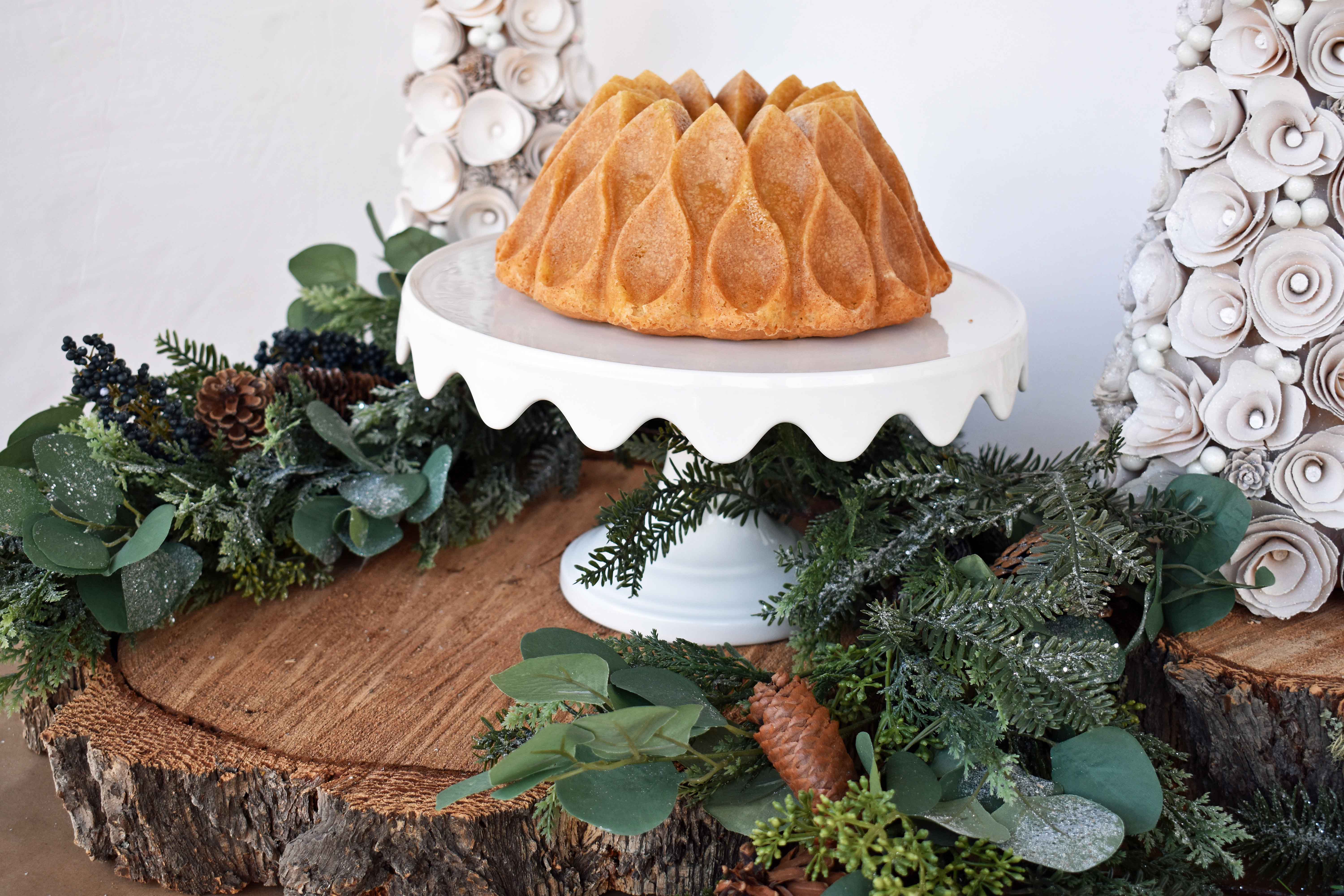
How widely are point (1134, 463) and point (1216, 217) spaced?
0.20 meters

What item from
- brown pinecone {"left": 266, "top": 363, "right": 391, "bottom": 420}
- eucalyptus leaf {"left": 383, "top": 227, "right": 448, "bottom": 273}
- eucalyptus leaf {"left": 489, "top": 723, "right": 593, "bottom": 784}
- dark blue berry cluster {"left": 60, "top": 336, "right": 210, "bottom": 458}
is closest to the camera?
eucalyptus leaf {"left": 489, "top": 723, "right": 593, "bottom": 784}

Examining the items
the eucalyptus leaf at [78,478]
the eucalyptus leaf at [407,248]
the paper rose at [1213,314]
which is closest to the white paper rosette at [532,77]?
the eucalyptus leaf at [407,248]

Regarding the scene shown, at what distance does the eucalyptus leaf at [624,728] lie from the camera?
1.81 feet

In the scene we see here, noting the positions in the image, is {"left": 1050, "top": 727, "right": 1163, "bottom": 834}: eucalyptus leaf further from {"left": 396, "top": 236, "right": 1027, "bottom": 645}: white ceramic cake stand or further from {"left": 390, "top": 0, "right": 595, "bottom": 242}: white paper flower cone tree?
{"left": 390, "top": 0, "right": 595, "bottom": 242}: white paper flower cone tree

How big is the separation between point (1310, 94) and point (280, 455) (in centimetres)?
86

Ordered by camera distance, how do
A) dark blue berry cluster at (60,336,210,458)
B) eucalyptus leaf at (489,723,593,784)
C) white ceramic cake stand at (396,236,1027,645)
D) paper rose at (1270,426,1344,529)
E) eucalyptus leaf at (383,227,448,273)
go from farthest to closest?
eucalyptus leaf at (383,227,448,273) → dark blue berry cluster at (60,336,210,458) → paper rose at (1270,426,1344,529) → white ceramic cake stand at (396,236,1027,645) → eucalyptus leaf at (489,723,593,784)

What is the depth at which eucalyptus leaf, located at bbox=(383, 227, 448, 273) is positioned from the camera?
3.57 feet

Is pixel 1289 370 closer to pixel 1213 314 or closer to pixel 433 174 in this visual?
pixel 1213 314

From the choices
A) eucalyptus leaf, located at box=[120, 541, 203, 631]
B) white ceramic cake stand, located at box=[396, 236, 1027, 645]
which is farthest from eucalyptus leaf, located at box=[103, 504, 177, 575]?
white ceramic cake stand, located at box=[396, 236, 1027, 645]

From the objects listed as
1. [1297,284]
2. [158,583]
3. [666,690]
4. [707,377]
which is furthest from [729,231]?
[158,583]

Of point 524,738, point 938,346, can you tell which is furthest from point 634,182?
point 524,738

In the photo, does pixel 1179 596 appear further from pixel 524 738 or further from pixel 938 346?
pixel 524 738

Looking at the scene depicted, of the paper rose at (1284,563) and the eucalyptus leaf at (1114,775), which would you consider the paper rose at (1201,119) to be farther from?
the eucalyptus leaf at (1114,775)

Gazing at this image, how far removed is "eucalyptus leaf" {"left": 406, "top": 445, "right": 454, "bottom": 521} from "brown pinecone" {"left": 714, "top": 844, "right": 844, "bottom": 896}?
46 cm
